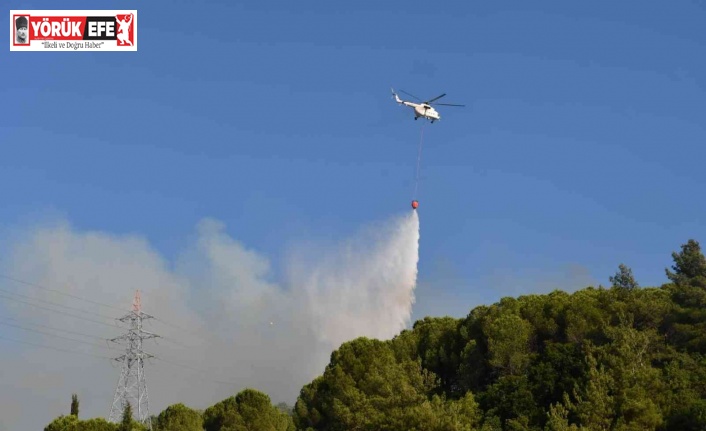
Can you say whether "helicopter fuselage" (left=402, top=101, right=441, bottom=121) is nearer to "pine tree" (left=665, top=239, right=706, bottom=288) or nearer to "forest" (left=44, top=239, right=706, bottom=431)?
"forest" (left=44, top=239, right=706, bottom=431)

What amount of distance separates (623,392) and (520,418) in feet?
53.6

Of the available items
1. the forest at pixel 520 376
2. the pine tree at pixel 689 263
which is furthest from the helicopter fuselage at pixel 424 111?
the pine tree at pixel 689 263

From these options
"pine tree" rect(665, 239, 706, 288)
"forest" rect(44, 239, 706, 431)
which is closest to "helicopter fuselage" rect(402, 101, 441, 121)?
"forest" rect(44, 239, 706, 431)

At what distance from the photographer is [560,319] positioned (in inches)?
5143

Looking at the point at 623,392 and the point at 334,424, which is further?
the point at 334,424

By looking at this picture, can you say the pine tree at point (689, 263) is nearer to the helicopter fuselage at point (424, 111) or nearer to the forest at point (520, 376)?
the forest at point (520, 376)

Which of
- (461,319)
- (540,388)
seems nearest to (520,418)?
(540,388)

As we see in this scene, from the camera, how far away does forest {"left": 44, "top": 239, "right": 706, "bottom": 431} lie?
9475 centimetres

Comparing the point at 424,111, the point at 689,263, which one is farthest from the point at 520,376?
the point at 689,263

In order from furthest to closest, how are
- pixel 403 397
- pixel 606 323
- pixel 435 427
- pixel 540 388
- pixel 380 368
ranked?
1. pixel 380 368
2. pixel 606 323
3. pixel 540 388
4. pixel 403 397
5. pixel 435 427

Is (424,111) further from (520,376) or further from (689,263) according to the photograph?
(689,263)

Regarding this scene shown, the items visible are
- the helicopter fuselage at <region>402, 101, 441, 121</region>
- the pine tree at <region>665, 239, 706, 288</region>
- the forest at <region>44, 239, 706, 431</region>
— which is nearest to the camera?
the forest at <region>44, 239, 706, 431</region>

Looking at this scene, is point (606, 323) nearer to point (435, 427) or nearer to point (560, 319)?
point (560, 319)

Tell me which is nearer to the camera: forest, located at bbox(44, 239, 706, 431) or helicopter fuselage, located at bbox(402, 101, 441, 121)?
forest, located at bbox(44, 239, 706, 431)
